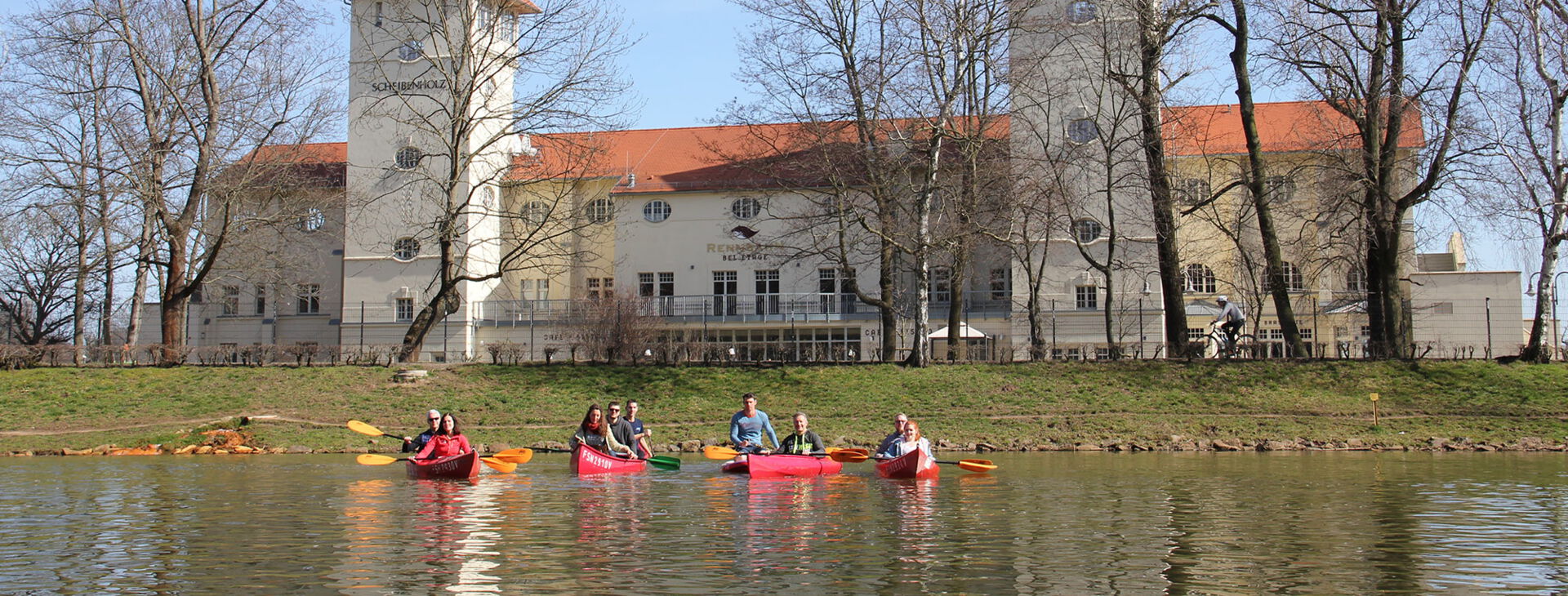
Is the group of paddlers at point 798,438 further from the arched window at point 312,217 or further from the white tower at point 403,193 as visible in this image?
the white tower at point 403,193

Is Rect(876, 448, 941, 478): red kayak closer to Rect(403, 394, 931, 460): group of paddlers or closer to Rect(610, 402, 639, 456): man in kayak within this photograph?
Rect(403, 394, 931, 460): group of paddlers

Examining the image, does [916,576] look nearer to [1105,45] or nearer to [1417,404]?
[1417,404]

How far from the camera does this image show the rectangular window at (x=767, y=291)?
51594mm

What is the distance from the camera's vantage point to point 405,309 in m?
52.0

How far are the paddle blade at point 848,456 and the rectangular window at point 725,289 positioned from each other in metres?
30.6

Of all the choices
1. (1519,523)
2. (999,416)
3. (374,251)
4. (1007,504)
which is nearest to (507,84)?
(374,251)

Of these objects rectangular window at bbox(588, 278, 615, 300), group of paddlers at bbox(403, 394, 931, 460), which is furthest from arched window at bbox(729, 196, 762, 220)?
group of paddlers at bbox(403, 394, 931, 460)

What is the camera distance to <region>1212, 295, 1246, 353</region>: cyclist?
31938 millimetres

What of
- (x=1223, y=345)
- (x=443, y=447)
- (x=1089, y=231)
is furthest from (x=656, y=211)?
(x=443, y=447)

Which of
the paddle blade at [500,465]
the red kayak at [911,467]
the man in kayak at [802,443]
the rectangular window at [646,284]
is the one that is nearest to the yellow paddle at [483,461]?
the paddle blade at [500,465]

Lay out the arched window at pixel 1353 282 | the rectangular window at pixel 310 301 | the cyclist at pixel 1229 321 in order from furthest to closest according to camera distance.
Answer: the rectangular window at pixel 310 301 < the arched window at pixel 1353 282 < the cyclist at pixel 1229 321

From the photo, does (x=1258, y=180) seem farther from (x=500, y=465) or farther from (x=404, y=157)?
(x=404, y=157)

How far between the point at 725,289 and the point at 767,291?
1.66m

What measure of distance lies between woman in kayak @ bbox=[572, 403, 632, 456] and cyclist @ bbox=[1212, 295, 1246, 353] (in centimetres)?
1616
